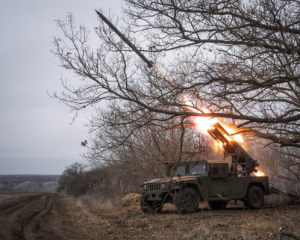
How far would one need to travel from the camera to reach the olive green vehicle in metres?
9.40

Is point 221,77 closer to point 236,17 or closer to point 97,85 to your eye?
point 236,17

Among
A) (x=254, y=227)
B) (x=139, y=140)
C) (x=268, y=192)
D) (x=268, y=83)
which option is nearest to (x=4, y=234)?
(x=254, y=227)

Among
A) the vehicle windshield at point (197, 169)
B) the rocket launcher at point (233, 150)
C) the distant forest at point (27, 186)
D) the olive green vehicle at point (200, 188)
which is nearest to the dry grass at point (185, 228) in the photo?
the olive green vehicle at point (200, 188)

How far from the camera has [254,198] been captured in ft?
36.5

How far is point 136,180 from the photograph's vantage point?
17.3m

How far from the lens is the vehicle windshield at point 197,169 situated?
415 inches

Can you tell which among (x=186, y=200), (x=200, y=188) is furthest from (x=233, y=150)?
(x=186, y=200)

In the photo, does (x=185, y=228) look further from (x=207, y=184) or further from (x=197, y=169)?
(x=197, y=169)

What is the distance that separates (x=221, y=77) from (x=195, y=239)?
369 cm

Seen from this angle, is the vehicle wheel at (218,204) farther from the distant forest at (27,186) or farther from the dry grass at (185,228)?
the distant forest at (27,186)

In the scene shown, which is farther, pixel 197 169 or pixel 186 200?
pixel 197 169

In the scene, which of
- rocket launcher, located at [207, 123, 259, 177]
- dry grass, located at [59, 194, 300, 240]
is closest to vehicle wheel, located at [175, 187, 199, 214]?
dry grass, located at [59, 194, 300, 240]

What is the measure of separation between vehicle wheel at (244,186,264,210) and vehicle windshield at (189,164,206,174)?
1.92 metres

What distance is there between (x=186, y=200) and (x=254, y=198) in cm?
314
